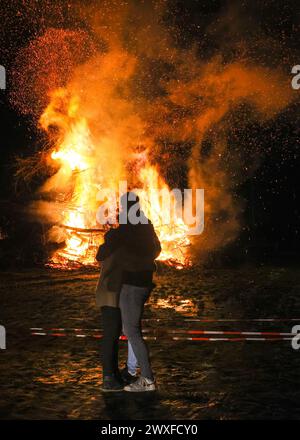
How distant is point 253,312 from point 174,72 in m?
11.1

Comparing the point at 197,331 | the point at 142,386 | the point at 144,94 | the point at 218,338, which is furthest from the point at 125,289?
the point at 144,94

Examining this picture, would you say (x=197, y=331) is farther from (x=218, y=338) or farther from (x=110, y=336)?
(x=110, y=336)

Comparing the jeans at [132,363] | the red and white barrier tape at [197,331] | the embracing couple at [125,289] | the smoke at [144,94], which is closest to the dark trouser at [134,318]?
the embracing couple at [125,289]

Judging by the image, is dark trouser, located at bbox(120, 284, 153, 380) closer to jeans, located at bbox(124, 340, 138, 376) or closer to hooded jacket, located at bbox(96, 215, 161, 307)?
hooded jacket, located at bbox(96, 215, 161, 307)

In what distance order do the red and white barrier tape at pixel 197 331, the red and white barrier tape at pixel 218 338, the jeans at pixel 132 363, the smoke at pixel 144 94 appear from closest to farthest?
the jeans at pixel 132 363 < the red and white barrier tape at pixel 218 338 < the red and white barrier tape at pixel 197 331 < the smoke at pixel 144 94

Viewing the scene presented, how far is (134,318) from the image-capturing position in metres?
5.85

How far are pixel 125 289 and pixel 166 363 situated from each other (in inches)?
66.0

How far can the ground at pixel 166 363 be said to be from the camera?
537 cm

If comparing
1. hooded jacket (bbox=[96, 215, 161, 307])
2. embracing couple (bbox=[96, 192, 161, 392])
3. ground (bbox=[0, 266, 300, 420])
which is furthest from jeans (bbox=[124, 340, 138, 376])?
hooded jacket (bbox=[96, 215, 161, 307])

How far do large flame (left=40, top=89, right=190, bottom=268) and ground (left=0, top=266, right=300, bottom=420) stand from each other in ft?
24.0

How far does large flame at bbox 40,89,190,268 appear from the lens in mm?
21033

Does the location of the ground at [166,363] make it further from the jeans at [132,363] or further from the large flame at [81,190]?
the large flame at [81,190]

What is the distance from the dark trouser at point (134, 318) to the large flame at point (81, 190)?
48.6 feet

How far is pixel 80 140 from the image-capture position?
2167 centimetres
